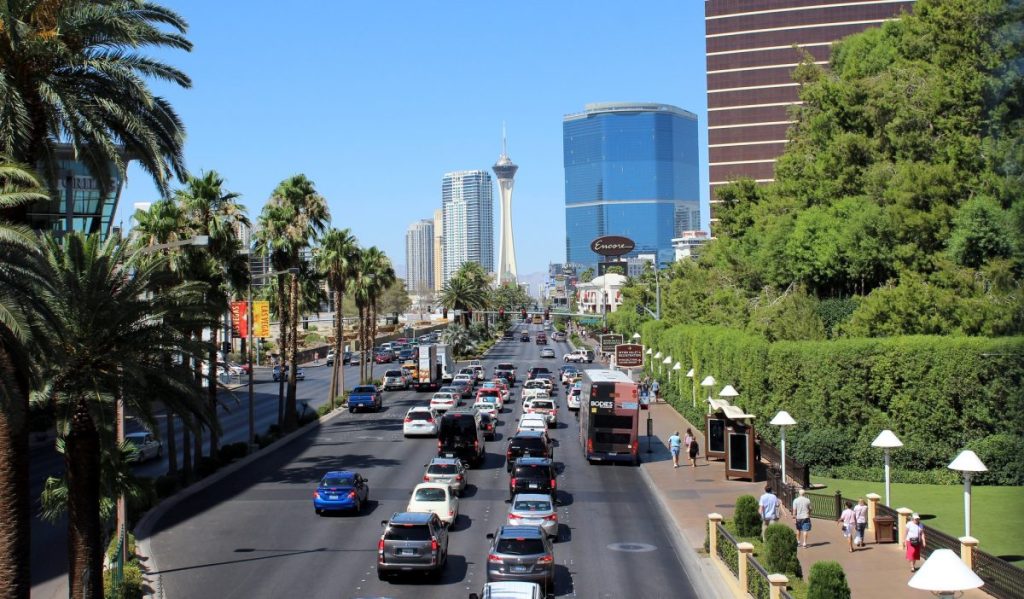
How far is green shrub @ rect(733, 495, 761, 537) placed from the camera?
2675 centimetres

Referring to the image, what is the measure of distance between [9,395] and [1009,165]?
24.7 m

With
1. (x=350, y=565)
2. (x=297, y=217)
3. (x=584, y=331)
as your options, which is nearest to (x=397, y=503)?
(x=350, y=565)

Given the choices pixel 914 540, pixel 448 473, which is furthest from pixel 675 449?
pixel 914 540

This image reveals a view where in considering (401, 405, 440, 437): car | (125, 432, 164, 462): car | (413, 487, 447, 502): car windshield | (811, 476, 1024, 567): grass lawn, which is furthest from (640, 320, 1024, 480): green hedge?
(125, 432, 164, 462): car

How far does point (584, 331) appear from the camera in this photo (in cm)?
19688

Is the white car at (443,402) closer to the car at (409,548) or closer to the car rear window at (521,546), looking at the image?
the car at (409,548)

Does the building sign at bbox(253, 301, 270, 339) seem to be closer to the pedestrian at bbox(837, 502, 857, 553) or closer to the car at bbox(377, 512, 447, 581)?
the car at bbox(377, 512, 447, 581)

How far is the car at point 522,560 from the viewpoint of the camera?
22688 mm

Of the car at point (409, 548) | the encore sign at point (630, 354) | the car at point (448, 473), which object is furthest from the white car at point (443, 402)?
the car at point (409, 548)

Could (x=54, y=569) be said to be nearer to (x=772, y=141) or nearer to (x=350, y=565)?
(x=350, y=565)

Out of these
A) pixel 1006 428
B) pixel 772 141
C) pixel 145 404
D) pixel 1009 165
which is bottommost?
pixel 1006 428

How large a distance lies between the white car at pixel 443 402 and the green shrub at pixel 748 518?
122 ft

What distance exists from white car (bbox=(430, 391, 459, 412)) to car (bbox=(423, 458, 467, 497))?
26.3 meters

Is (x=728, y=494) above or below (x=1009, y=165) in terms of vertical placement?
below
